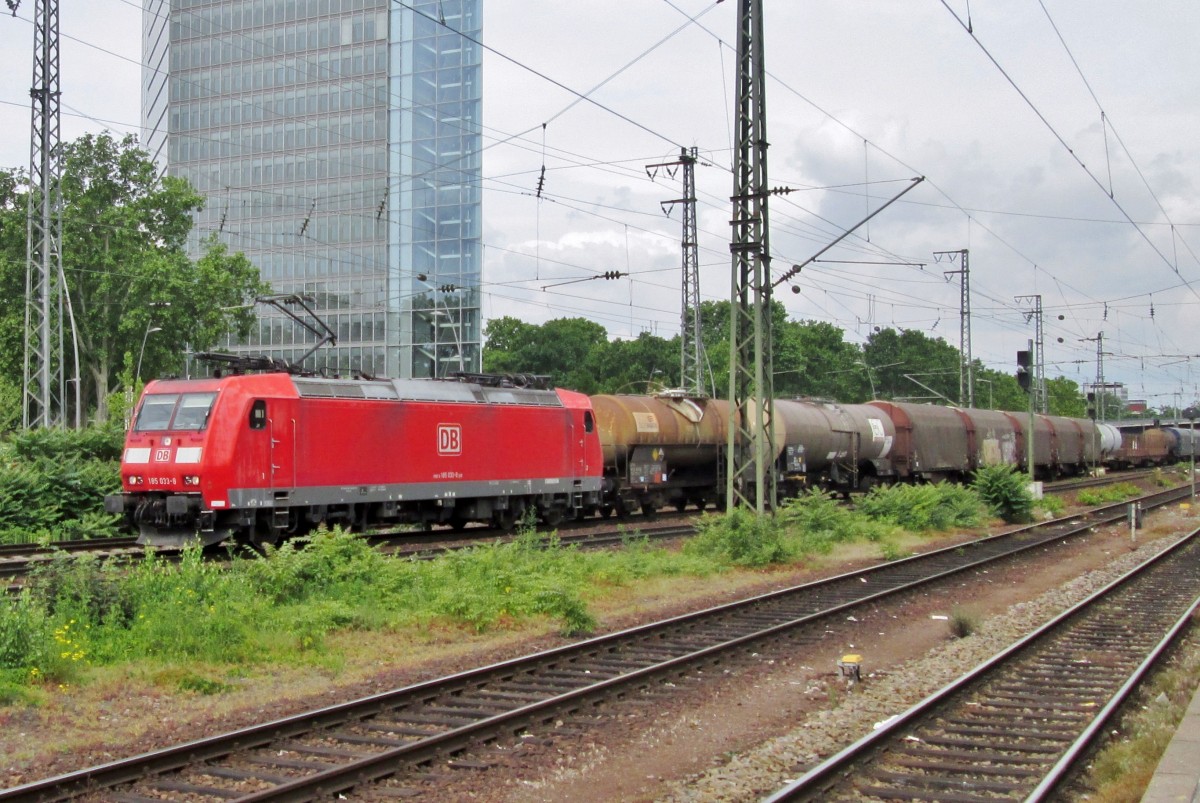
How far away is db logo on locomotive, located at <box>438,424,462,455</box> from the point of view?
22.2 meters

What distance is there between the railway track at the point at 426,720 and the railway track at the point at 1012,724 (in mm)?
2487

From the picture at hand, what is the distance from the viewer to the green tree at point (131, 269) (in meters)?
50.0

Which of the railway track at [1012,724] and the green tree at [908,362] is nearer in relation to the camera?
the railway track at [1012,724]

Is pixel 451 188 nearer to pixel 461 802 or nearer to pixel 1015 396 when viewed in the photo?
pixel 461 802

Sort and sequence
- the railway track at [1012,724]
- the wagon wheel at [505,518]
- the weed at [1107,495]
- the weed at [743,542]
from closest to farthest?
the railway track at [1012,724]
the weed at [743,542]
the wagon wheel at [505,518]
the weed at [1107,495]

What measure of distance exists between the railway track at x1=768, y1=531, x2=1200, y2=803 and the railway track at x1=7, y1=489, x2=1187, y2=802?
2.49 meters

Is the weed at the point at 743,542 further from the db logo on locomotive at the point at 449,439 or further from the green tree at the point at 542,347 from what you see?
the green tree at the point at 542,347

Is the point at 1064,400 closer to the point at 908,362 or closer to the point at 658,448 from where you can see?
the point at 908,362

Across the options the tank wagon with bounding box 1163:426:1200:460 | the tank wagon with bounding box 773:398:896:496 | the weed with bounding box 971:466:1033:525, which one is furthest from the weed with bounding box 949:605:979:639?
the tank wagon with bounding box 1163:426:1200:460

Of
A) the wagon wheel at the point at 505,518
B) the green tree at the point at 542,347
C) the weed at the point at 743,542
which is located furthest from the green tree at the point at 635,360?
the weed at the point at 743,542

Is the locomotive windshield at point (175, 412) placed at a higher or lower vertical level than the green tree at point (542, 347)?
lower

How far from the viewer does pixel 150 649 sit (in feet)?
36.0

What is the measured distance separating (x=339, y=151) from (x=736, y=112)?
2304 inches

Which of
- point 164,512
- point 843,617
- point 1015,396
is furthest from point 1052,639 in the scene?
point 1015,396
